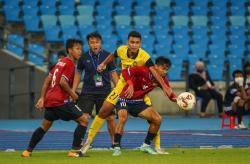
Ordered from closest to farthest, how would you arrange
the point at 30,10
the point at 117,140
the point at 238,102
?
the point at 117,140, the point at 238,102, the point at 30,10

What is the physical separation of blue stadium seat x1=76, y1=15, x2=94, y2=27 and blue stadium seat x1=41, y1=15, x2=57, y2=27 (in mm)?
963

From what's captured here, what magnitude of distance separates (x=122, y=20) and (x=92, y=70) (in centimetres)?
1478

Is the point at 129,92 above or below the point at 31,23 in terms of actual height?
below

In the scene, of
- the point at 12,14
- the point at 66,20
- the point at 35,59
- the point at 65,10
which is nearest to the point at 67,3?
the point at 65,10

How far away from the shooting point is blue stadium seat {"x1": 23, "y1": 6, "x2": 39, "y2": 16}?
27.7m

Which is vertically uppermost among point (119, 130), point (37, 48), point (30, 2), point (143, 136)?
point (30, 2)

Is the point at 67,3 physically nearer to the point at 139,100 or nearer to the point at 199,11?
the point at 199,11

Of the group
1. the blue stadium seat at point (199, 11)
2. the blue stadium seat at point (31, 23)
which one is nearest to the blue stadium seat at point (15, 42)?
the blue stadium seat at point (31, 23)

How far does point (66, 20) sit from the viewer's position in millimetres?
28031

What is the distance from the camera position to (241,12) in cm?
3050

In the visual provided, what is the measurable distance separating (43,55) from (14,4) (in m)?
2.82

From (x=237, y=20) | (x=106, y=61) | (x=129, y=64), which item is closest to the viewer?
(x=129, y=64)

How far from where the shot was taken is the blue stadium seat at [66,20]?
27.8 m

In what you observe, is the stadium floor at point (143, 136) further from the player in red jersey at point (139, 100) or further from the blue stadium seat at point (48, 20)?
the blue stadium seat at point (48, 20)
